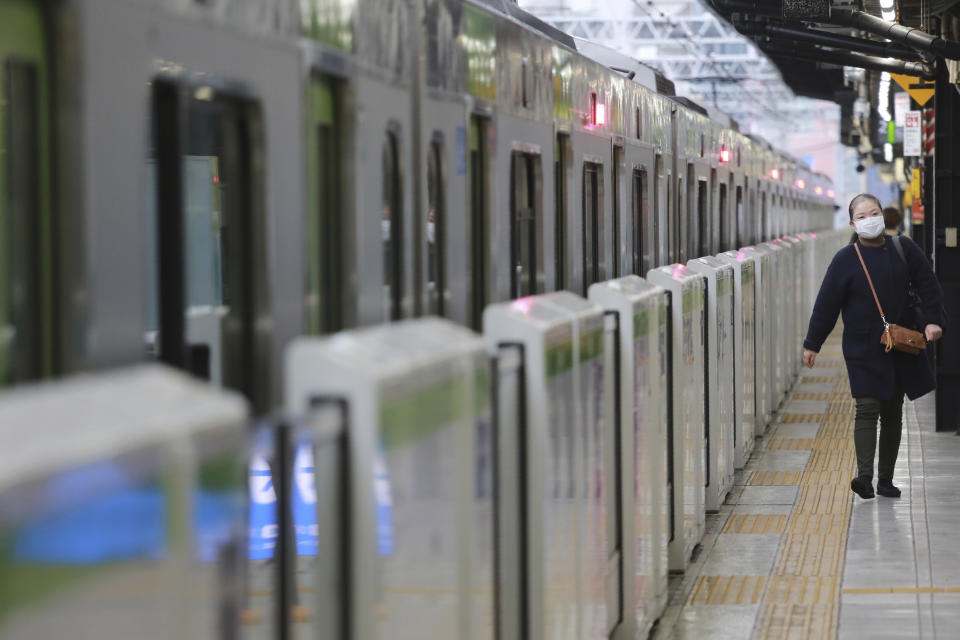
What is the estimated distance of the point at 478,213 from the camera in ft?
20.5

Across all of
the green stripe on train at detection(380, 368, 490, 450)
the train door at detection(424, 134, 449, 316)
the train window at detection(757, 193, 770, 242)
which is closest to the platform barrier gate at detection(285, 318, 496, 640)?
the green stripe on train at detection(380, 368, 490, 450)

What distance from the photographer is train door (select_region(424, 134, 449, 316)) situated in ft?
17.7

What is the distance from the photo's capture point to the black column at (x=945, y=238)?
12.8 m

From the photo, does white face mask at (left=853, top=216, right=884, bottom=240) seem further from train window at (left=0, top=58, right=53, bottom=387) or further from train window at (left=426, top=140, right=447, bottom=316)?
train window at (left=0, top=58, right=53, bottom=387)

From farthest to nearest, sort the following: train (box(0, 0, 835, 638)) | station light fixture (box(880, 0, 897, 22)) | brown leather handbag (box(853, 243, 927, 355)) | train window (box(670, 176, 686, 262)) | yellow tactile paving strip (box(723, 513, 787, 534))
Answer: station light fixture (box(880, 0, 897, 22))
train window (box(670, 176, 686, 262))
brown leather handbag (box(853, 243, 927, 355))
yellow tactile paving strip (box(723, 513, 787, 534))
train (box(0, 0, 835, 638))

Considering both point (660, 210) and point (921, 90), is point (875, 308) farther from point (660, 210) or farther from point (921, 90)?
point (921, 90)

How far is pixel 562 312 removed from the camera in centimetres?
488

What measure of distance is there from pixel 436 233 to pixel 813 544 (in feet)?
12.3

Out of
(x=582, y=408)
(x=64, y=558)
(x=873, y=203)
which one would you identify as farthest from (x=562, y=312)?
(x=873, y=203)

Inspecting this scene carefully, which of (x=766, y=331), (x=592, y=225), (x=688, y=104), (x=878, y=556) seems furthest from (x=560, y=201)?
(x=688, y=104)

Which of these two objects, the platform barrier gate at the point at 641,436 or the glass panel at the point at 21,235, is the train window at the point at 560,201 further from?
the glass panel at the point at 21,235

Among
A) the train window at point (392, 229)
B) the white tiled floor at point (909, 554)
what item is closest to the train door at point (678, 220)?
the white tiled floor at point (909, 554)

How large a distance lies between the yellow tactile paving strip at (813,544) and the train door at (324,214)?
2.89 m

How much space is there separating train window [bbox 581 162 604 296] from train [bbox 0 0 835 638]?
1124 millimetres
